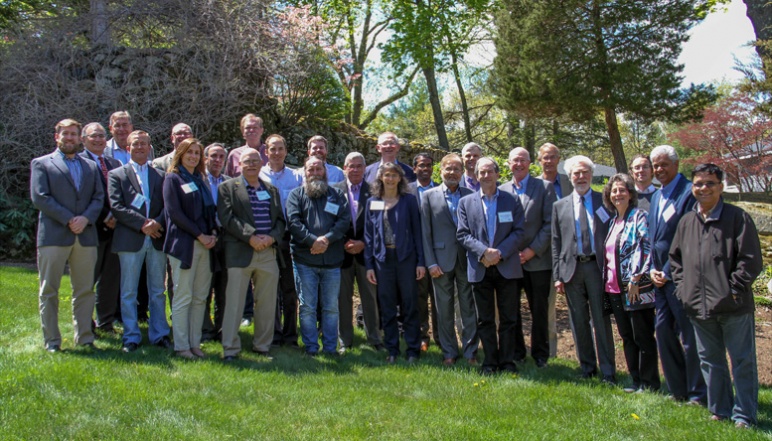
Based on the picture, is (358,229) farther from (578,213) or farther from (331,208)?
(578,213)

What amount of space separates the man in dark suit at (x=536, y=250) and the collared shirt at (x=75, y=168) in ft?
13.1

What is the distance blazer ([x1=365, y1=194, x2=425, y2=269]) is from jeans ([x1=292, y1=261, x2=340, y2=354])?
16.5 inches

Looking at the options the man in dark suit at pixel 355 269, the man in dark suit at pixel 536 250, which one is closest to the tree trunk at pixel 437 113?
the man in dark suit at pixel 355 269

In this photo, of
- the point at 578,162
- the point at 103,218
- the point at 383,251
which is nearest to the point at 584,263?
the point at 578,162

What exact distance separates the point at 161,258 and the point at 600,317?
408 cm

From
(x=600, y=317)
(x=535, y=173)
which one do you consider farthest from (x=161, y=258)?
(x=535, y=173)

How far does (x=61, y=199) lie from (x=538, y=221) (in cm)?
442

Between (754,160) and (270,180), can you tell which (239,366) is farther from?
(754,160)

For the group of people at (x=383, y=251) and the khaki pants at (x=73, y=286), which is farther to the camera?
the khaki pants at (x=73, y=286)

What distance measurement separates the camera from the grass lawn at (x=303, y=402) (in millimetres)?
4086

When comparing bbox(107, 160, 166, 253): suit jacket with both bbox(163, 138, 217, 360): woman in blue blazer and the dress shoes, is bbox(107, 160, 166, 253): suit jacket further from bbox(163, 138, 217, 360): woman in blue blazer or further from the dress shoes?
the dress shoes

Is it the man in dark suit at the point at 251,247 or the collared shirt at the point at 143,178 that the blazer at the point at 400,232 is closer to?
the man in dark suit at the point at 251,247

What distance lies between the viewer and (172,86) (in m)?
11.4

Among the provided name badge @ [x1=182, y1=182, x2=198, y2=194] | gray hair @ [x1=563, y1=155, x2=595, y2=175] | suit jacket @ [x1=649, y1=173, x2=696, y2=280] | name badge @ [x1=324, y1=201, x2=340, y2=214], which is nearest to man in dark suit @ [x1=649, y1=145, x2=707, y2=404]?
suit jacket @ [x1=649, y1=173, x2=696, y2=280]
